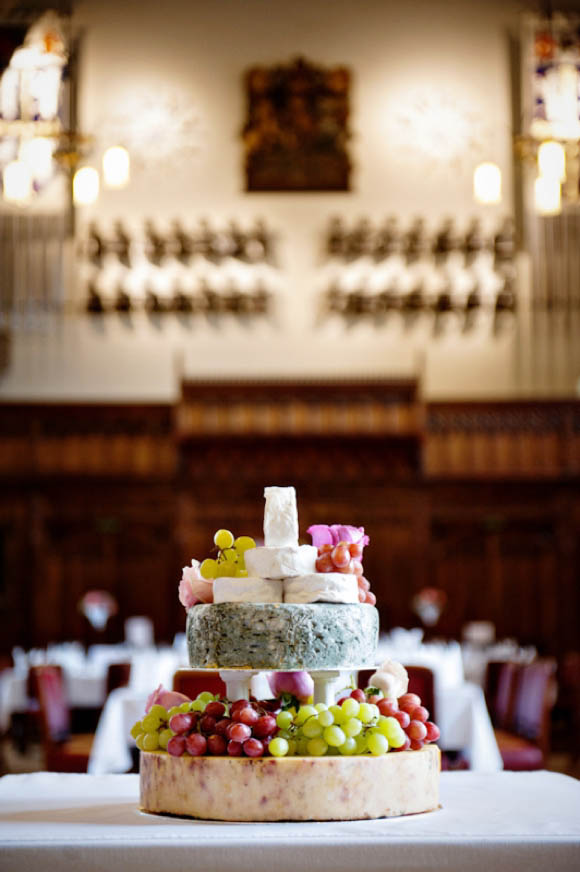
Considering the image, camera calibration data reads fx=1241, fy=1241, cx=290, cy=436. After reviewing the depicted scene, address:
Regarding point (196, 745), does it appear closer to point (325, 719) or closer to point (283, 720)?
point (283, 720)

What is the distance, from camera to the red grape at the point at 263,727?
3.12 metres

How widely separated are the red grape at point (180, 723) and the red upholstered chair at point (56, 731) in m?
3.22

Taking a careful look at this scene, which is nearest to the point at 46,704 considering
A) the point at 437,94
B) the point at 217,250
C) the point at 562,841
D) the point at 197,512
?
the point at 562,841

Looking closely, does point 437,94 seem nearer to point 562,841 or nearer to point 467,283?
point 467,283

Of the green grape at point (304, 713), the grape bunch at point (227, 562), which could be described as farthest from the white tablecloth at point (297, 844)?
the grape bunch at point (227, 562)

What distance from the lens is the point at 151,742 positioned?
10.9ft

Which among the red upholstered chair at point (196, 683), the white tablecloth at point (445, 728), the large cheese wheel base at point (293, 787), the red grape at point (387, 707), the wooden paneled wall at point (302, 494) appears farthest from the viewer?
the wooden paneled wall at point (302, 494)

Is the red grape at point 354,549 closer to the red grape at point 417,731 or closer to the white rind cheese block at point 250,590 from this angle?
the white rind cheese block at point 250,590

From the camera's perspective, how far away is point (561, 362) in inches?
516

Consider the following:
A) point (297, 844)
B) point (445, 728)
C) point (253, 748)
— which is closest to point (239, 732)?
point (253, 748)

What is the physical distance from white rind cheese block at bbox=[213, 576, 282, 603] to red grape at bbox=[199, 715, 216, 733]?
0.31 metres

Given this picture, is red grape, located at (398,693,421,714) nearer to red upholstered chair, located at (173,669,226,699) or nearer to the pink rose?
the pink rose

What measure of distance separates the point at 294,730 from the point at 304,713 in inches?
2.0

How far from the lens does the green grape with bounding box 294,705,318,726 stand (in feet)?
10.4
